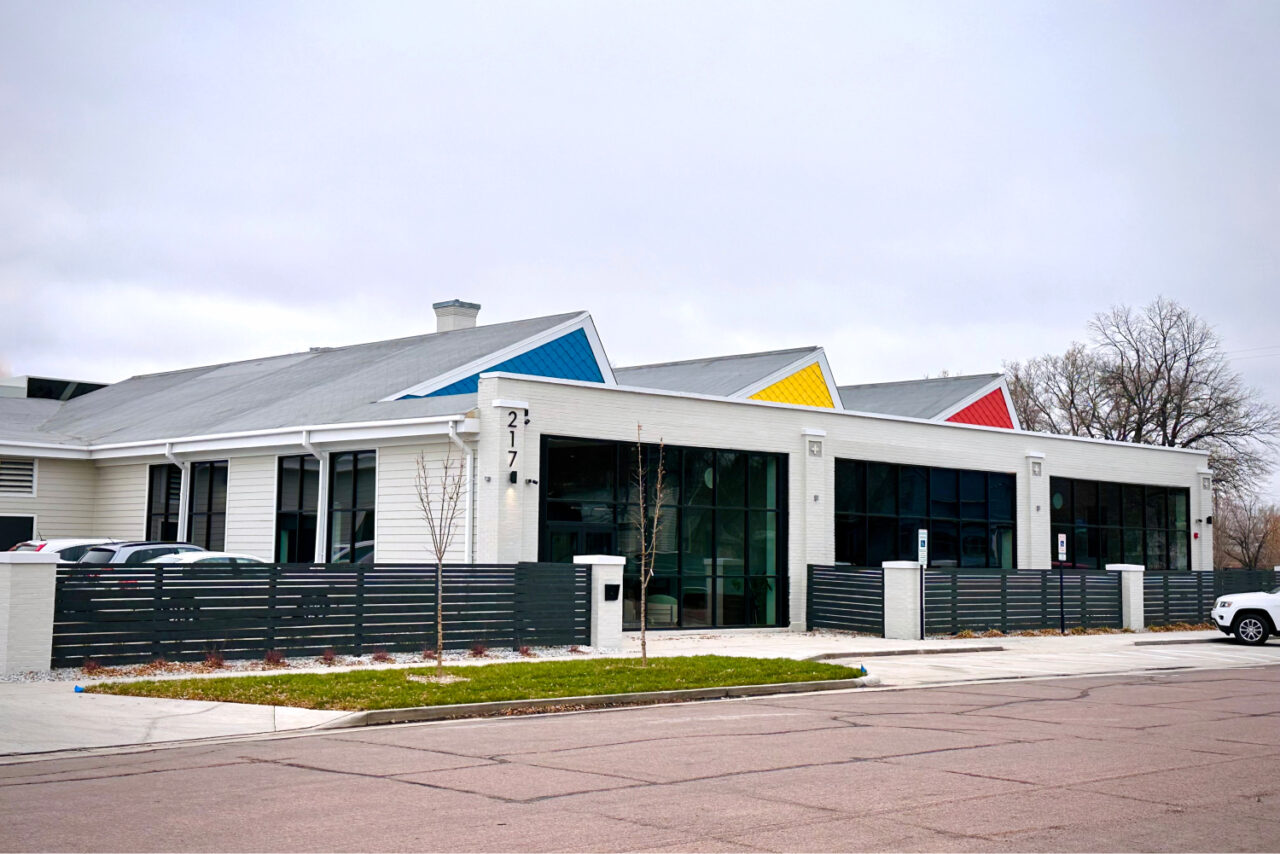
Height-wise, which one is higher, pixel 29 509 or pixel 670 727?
pixel 29 509

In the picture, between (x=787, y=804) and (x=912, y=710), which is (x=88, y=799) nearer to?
(x=787, y=804)

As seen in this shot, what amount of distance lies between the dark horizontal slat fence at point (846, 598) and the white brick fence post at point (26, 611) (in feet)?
52.6

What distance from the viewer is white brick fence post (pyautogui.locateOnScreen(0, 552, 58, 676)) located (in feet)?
54.4

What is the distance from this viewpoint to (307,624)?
19.7 meters

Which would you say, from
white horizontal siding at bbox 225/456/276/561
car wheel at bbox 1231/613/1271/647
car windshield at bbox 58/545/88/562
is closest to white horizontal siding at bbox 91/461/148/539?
white horizontal siding at bbox 225/456/276/561

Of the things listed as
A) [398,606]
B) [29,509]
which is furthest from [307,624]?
[29,509]

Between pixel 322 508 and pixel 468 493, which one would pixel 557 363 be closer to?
pixel 322 508

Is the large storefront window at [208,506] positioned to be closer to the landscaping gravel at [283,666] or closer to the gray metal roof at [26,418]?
the gray metal roof at [26,418]

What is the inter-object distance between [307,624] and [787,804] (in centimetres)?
1221

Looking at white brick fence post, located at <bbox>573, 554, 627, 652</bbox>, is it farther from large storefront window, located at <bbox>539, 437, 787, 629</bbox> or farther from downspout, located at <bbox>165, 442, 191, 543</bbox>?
downspout, located at <bbox>165, 442, 191, 543</bbox>

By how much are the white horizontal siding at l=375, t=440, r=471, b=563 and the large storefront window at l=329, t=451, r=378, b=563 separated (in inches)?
15.3

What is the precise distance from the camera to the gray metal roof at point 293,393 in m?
28.3

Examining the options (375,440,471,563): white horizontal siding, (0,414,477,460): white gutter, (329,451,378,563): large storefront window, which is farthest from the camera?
(329,451,378,563): large storefront window

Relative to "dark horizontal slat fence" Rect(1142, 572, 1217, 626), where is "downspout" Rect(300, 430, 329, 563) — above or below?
above
